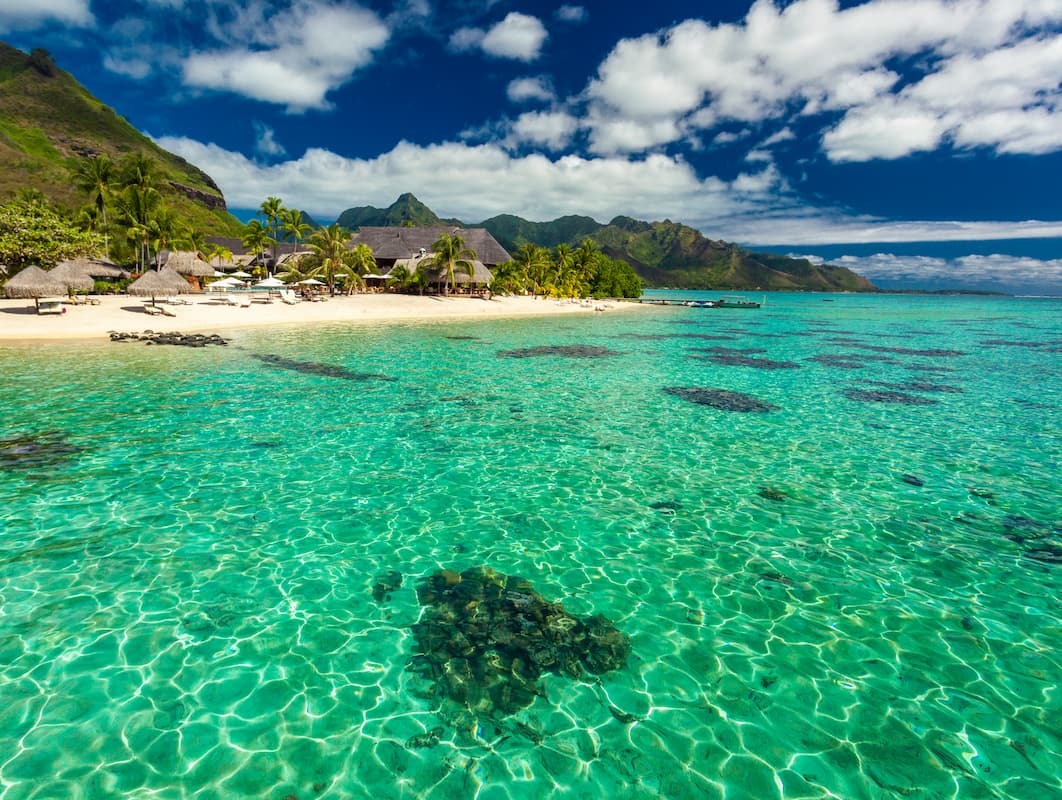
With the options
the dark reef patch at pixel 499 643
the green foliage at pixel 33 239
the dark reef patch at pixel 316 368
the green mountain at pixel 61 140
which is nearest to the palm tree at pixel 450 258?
the green foliage at pixel 33 239

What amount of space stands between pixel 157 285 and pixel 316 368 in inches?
944

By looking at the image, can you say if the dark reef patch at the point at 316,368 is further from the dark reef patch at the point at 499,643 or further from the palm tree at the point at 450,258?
the palm tree at the point at 450,258

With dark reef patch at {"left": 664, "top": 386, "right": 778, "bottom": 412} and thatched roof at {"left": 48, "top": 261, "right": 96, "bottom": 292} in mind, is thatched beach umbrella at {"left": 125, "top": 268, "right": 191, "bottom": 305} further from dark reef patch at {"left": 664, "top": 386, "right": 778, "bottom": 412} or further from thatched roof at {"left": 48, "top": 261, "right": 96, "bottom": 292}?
dark reef patch at {"left": 664, "top": 386, "right": 778, "bottom": 412}

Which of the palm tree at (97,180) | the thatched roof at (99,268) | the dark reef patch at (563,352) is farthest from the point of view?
the palm tree at (97,180)

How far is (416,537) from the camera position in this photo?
8.40m

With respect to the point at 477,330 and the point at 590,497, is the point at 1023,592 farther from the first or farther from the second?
the point at 477,330

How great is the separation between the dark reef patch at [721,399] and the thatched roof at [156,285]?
3719 cm

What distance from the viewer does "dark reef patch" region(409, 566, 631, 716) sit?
5.27m

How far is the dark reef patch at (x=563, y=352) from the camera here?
2897 cm

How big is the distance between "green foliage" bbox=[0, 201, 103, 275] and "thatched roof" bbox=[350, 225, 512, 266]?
3440 cm

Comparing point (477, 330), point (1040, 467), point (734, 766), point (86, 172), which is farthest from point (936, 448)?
point (86, 172)

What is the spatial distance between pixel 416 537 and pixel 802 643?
18.7 ft

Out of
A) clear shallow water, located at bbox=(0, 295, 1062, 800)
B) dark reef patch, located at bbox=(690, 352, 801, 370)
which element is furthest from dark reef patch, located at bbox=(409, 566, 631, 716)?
dark reef patch, located at bbox=(690, 352, 801, 370)

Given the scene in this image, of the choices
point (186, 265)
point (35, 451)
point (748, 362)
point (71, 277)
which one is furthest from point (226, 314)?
point (748, 362)
